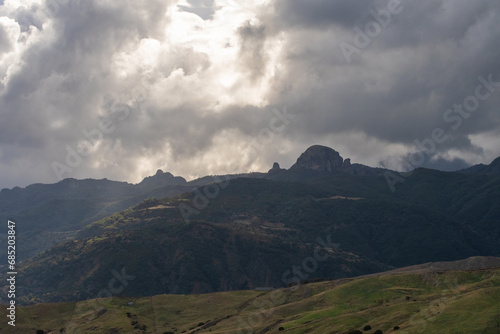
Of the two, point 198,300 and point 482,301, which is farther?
point 198,300

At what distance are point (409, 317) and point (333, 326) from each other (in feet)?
48.4

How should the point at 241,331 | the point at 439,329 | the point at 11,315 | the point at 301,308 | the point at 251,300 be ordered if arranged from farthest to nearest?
the point at 251,300, the point at 11,315, the point at 301,308, the point at 241,331, the point at 439,329

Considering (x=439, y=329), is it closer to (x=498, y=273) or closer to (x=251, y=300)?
(x=498, y=273)

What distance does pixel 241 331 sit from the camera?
114m

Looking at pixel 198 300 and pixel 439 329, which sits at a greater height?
pixel 198 300

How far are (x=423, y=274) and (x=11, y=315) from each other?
109535mm

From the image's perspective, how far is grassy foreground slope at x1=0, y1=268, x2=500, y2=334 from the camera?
79.9m

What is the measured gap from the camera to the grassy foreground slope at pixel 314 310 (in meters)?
79.9

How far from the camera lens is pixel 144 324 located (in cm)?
13888

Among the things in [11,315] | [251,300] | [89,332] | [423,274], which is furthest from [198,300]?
[423,274]

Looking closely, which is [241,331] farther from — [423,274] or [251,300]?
[423,274]

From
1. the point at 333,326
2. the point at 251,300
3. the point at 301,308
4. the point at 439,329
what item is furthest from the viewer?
the point at 251,300

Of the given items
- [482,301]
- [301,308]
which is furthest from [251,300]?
[482,301]

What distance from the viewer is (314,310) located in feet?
396
